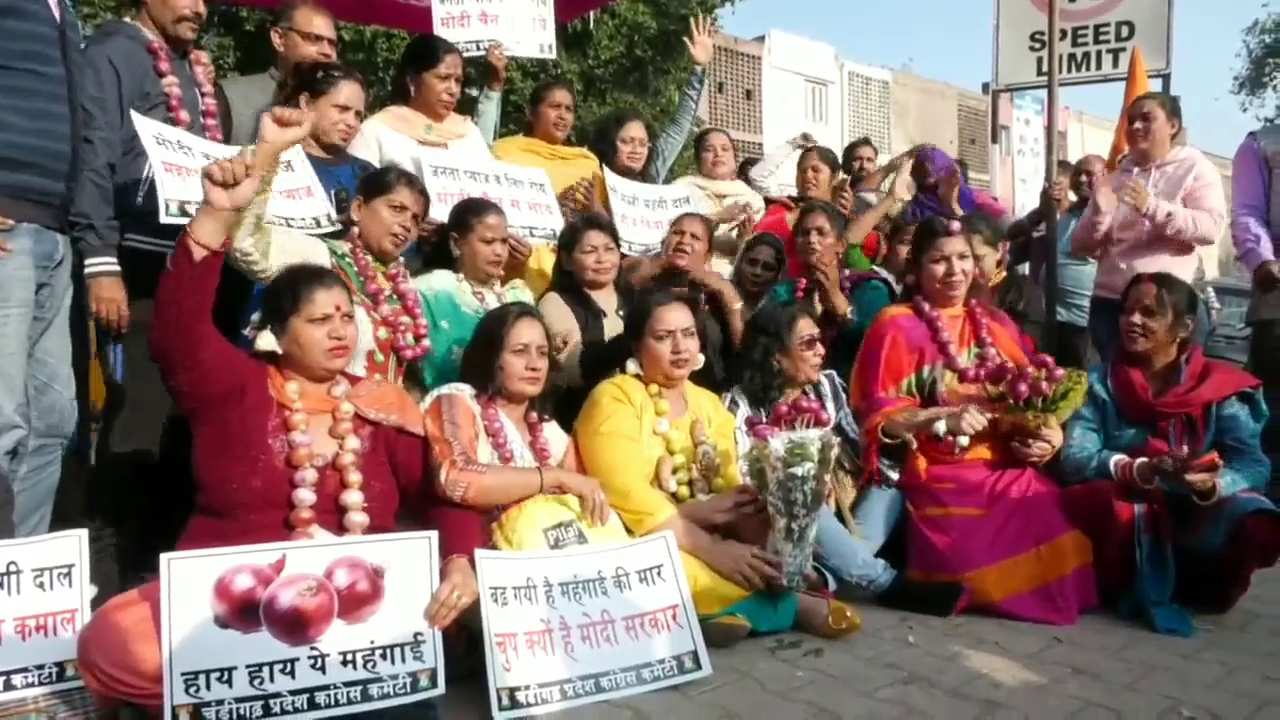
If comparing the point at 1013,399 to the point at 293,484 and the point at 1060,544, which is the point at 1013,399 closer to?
the point at 1060,544

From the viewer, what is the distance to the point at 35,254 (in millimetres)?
3225

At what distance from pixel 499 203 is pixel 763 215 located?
2.12m

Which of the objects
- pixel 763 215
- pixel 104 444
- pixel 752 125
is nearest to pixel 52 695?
pixel 104 444

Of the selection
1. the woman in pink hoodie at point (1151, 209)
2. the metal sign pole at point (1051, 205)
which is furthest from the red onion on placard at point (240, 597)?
the metal sign pole at point (1051, 205)

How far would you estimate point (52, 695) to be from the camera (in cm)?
274

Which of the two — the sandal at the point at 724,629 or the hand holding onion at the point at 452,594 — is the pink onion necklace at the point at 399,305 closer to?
the hand holding onion at the point at 452,594

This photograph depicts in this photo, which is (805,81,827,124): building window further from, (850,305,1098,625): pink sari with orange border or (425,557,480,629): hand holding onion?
(425,557,480,629): hand holding onion

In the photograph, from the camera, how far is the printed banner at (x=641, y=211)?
16.8 ft

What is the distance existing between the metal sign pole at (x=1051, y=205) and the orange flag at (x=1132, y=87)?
32 cm

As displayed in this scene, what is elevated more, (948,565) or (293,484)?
(293,484)

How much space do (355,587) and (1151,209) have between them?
165 inches

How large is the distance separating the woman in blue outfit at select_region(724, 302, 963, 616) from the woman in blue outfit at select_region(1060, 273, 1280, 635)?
27.4 inches

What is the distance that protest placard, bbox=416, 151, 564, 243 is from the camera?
448cm

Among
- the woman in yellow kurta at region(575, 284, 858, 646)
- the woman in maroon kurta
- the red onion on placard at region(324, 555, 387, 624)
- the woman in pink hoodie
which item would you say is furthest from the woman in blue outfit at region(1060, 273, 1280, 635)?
the red onion on placard at region(324, 555, 387, 624)
